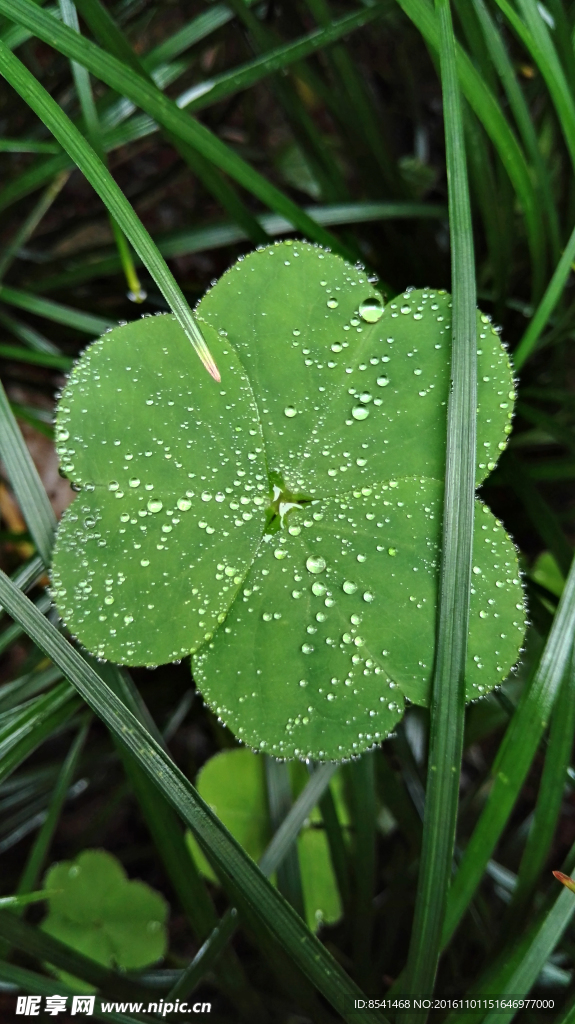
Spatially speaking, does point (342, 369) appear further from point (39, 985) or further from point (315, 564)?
point (39, 985)

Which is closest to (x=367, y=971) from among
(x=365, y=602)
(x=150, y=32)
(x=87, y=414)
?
(x=365, y=602)

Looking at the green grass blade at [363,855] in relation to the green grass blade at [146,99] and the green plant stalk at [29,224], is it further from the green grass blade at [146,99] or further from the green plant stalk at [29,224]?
the green plant stalk at [29,224]

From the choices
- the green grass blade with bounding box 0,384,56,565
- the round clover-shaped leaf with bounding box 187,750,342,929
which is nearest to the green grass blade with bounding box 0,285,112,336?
the green grass blade with bounding box 0,384,56,565

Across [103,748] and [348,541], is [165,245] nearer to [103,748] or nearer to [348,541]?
[348,541]

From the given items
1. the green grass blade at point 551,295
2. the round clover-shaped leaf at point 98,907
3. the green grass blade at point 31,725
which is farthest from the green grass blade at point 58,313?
the round clover-shaped leaf at point 98,907

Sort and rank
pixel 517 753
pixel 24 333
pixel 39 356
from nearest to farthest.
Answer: pixel 517 753, pixel 39 356, pixel 24 333

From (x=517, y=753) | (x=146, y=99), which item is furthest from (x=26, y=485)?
(x=517, y=753)
